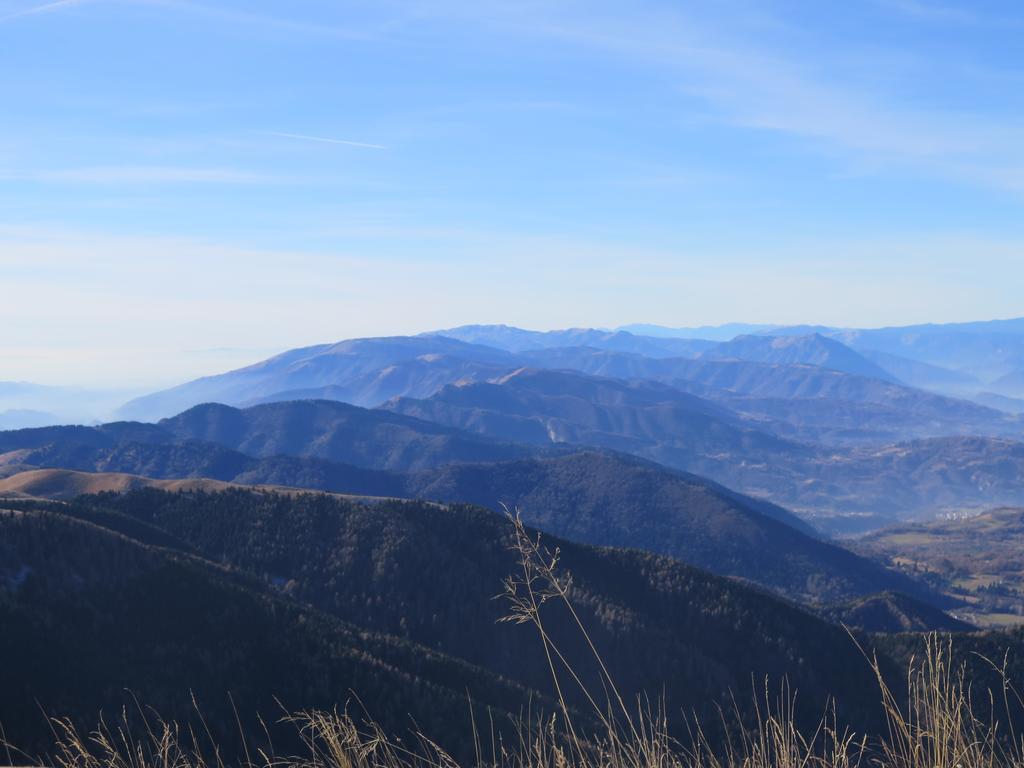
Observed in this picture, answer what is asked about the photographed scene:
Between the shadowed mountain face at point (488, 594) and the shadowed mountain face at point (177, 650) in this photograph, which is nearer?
the shadowed mountain face at point (177, 650)

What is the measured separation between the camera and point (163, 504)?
12538cm

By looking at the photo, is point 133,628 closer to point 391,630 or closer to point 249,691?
point 249,691

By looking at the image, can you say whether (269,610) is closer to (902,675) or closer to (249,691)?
(249,691)

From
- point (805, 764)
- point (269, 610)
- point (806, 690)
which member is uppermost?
point (805, 764)

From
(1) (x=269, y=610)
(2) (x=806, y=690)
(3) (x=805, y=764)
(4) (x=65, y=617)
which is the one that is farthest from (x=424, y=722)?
(2) (x=806, y=690)

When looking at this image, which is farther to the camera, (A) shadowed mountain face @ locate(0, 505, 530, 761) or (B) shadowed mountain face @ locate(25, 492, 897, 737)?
(B) shadowed mountain face @ locate(25, 492, 897, 737)

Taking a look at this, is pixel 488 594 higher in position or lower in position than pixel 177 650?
lower

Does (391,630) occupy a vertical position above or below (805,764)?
below

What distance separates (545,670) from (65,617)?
2327 inches

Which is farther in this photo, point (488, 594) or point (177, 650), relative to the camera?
point (488, 594)

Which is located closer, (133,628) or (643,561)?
(133,628)

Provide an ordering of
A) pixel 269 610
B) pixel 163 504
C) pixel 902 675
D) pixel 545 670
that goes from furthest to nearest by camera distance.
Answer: pixel 163 504 → pixel 902 675 → pixel 545 670 → pixel 269 610

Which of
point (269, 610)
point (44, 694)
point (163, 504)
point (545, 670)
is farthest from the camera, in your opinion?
point (163, 504)

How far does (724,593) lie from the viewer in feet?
423
